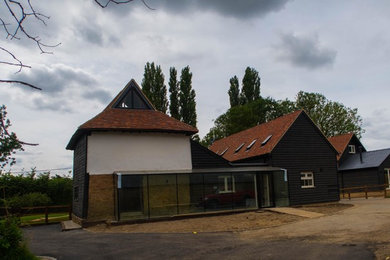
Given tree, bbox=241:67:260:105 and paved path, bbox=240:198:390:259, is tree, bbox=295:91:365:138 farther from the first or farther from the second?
paved path, bbox=240:198:390:259

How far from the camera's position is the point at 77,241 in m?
13.3

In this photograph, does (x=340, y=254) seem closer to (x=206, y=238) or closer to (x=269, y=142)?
(x=206, y=238)

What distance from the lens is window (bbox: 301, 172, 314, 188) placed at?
25.0 meters

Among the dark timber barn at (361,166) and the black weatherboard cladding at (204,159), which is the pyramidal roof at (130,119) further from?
the dark timber barn at (361,166)

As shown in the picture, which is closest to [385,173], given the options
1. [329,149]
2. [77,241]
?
[329,149]

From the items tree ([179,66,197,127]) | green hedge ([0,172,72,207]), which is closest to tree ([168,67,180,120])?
tree ([179,66,197,127])

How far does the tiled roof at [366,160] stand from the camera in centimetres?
3419

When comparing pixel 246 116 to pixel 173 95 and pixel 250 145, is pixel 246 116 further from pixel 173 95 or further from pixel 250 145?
pixel 250 145

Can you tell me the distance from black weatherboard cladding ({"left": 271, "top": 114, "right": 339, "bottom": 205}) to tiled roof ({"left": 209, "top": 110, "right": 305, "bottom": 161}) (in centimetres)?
40

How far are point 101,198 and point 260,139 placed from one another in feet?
43.2

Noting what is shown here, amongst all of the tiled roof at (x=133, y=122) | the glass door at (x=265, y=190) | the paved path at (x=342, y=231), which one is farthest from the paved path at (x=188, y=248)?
the glass door at (x=265, y=190)

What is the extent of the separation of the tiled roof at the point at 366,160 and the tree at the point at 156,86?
65.9 ft

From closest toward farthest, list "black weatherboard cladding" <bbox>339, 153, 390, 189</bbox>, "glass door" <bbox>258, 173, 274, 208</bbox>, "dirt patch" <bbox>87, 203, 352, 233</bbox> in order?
"dirt patch" <bbox>87, 203, 352, 233</bbox> < "glass door" <bbox>258, 173, 274, 208</bbox> < "black weatherboard cladding" <bbox>339, 153, 390, 189</bbox>

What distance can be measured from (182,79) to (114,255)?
35.7 meters
